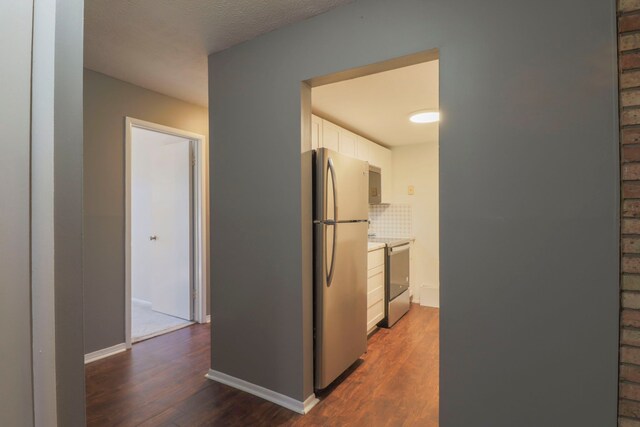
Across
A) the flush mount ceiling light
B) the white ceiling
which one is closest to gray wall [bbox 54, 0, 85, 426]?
the white ceiling

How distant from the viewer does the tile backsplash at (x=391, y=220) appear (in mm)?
5008

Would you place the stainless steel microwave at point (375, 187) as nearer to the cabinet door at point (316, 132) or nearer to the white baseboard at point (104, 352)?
Result: the cabinet door at point (316, 132)

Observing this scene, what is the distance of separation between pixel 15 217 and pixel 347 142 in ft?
10.7

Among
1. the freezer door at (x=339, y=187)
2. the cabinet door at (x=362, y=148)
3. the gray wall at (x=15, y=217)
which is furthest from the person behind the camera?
the cabinet door at (x=362, y=148)

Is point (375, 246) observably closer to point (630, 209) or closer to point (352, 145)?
point (352, 145)

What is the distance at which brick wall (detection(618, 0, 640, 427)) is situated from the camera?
1.28 meters

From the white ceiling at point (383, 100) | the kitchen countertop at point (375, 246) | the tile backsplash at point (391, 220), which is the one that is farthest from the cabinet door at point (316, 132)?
the tile backsplash at point (391, 220)

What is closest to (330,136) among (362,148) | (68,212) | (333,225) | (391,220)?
(362,148)

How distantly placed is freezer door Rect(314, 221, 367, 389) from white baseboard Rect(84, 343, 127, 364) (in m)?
1.99

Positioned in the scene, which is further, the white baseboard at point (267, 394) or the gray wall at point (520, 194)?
the white baseboard at point (267, 394)

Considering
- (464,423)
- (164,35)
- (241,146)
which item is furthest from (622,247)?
(164,35)

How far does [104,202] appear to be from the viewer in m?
2.93

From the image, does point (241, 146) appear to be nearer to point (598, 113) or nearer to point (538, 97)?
point (538, 97)

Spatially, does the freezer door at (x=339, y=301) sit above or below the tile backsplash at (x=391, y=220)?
below
